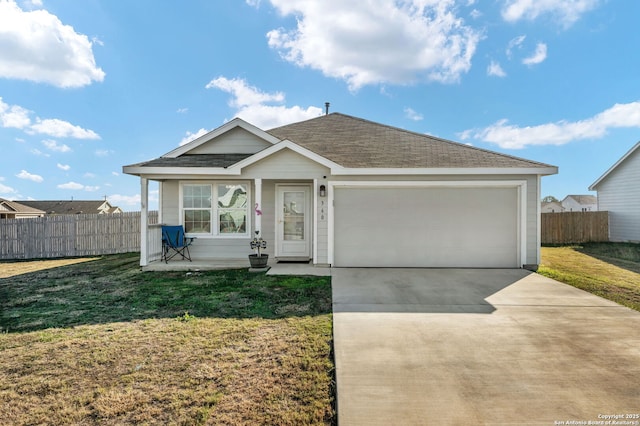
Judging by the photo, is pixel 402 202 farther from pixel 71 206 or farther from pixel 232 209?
pixel 71 206

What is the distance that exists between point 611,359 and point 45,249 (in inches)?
634

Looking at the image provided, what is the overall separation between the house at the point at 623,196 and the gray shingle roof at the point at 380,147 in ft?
37.4

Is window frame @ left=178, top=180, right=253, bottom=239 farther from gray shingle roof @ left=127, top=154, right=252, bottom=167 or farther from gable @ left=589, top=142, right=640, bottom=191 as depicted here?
gable @ left=589, top=142, right=640, bottom=191

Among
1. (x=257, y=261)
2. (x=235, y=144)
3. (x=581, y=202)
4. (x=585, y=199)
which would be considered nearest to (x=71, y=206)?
(x=235, y=144)

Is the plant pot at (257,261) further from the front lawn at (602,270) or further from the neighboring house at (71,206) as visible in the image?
the neighboring house at (71,206)

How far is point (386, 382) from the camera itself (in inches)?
109

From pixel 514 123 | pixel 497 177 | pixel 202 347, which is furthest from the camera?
pixel 514 123

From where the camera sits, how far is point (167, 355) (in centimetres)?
331

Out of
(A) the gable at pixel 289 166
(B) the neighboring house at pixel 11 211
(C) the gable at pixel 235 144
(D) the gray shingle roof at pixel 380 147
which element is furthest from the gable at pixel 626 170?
(B) the neighboring house at pixel 11 211

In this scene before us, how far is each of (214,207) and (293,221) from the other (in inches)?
93.0

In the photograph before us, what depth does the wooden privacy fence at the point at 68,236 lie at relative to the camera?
1171 centimetres

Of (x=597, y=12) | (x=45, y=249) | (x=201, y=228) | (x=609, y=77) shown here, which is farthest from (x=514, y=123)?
(x=45, y=249)

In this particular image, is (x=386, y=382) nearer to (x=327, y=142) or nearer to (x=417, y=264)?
(x=417, y=264)

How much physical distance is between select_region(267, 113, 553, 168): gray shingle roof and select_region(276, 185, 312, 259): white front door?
1.36 m
